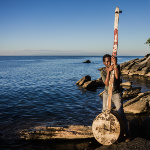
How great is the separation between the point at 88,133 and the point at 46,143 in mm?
1905

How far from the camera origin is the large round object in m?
5.11

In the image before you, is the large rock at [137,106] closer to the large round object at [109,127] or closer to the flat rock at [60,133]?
the flat rock at [60,133]

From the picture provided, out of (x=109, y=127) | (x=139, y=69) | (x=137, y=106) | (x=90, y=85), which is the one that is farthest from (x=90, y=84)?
(x=139, y=69)

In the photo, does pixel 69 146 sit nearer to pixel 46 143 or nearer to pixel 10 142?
pixel 46 143

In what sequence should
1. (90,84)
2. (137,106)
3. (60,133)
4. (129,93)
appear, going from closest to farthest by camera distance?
(60,133), (137,106), (129,93), (90,84)

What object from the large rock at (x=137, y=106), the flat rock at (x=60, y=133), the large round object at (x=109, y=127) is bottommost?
the flat rock at (x=60, y=133)

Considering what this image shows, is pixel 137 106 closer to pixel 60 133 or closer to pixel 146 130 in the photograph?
pixel 146 130

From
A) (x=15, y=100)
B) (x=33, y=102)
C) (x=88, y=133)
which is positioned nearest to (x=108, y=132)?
(x=88, y=133)

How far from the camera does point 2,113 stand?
11219 mm

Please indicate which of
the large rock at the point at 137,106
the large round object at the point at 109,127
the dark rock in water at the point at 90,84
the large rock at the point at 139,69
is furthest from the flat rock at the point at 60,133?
the large rock at the point at 139,69

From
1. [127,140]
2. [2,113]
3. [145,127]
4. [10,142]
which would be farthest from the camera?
[2,113]

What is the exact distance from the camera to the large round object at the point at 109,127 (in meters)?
→ 5.11

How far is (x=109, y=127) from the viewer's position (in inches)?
205

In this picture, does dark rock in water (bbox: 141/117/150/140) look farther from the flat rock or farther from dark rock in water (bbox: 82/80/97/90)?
dark rock in water (bbox: 82/80/97/90)
